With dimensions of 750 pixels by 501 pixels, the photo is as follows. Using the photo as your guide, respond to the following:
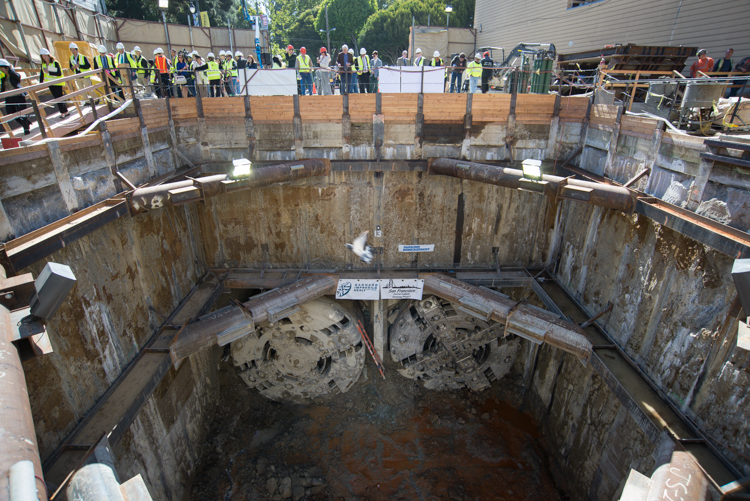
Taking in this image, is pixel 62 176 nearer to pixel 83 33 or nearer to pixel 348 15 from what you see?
pixel 83 33

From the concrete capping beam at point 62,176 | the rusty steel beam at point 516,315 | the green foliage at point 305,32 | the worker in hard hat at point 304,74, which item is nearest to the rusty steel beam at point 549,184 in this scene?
the rusty steel beam at point 516,315

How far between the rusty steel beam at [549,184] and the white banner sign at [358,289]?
3.60 m

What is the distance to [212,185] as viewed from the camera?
8.93 meters

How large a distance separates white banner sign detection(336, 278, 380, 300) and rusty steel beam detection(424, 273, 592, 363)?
147 cm

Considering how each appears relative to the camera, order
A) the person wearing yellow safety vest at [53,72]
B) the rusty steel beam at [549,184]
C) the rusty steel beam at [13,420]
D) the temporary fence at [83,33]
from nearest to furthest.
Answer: the rusty steel beam at [13,420], the rusty steel beam at [549,184], the person wearing yellow safety vest at [53,72], the temporary fence at [83,33]

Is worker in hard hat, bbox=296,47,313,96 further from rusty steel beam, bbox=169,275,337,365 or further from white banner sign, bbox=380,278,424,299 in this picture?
white banner sign, bbox=380,278,424,299

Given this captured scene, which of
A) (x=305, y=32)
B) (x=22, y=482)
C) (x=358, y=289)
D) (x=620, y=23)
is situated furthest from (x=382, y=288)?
(x=305, y=32)

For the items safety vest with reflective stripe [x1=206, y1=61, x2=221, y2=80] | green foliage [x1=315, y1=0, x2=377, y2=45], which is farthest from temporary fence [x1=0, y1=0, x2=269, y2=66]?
green foliage [x1=315, y1=0, x2=377, y2=45]

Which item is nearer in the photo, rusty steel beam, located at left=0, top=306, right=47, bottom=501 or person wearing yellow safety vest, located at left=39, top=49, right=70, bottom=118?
rusty steel beam, located at left=0, top=306, right=47, bottom=501

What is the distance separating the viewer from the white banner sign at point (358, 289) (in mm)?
11258

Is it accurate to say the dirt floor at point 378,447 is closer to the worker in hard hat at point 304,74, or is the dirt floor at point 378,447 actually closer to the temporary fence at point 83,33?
the worker in hard hat at point 304,74

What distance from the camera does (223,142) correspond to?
11211 millimetres

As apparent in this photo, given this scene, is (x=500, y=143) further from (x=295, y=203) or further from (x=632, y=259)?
(x=295, y=203)

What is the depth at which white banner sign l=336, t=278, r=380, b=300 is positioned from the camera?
11.3 m
